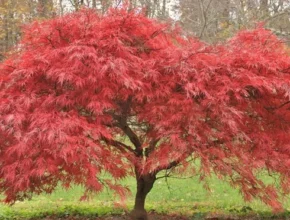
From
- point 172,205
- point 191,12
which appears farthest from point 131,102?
point 191,12

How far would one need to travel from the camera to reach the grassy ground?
607 centimetres

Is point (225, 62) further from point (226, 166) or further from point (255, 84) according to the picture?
point (226, 166)

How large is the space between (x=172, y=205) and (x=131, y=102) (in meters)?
3.52

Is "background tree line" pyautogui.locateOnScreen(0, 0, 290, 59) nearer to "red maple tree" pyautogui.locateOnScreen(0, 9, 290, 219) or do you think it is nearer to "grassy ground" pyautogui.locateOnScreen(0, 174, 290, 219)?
"grassy ground" pyautogui.locateOnScreen(0, 174, 290, 219)

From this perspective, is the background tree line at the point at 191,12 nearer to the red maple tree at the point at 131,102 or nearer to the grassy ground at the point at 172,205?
the grassy ground at the point at 172,205

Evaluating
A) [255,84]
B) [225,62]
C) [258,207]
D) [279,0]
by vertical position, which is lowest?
[258,207]

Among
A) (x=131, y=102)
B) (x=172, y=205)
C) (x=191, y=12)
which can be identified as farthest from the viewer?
(x=191, y=12)

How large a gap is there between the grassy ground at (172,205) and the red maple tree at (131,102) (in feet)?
4.08

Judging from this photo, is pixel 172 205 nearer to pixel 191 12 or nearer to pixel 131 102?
pixel 131 102

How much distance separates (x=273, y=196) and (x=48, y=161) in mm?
2094

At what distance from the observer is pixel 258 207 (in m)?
6.69

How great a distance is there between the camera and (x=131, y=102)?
12.8ft

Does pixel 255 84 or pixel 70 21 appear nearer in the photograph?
pixel 255 84

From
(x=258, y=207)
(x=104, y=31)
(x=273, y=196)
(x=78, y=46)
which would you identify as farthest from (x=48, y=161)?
(x=258, y=207)
